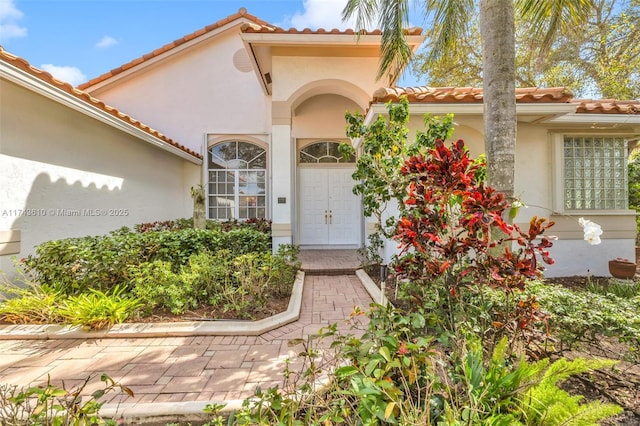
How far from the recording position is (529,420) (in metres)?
1.97

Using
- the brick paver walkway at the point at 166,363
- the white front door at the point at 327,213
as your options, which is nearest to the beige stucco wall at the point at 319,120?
the white front door at the point at 327,213

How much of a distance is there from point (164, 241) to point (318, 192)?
5758mm

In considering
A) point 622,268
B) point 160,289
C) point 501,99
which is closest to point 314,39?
point 501,99

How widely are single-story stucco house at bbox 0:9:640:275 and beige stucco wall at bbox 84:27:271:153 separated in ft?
0.16

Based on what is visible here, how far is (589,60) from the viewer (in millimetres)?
11602

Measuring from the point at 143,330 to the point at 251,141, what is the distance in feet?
27.3

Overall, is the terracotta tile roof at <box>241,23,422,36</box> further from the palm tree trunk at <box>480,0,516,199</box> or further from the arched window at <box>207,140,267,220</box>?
the arched window at <box>207,140,267,220</box>

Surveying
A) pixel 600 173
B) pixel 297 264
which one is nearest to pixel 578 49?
pixel 600 173

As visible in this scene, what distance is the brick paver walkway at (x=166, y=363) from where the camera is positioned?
2898 millimetres

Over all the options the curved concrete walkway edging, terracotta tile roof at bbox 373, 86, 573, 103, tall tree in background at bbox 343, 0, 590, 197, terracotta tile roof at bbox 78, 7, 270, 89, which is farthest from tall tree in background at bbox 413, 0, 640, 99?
the curved concrete walkway edging

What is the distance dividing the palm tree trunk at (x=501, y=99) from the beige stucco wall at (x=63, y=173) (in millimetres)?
7589

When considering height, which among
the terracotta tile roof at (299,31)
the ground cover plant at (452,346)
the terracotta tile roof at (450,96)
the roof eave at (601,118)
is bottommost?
the ground cover plant at (452,346)

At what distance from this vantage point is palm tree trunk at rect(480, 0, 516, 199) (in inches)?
138

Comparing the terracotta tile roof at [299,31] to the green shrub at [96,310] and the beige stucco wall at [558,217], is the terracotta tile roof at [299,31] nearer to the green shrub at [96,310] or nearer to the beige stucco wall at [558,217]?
the beige stucco wall at [558,217]
